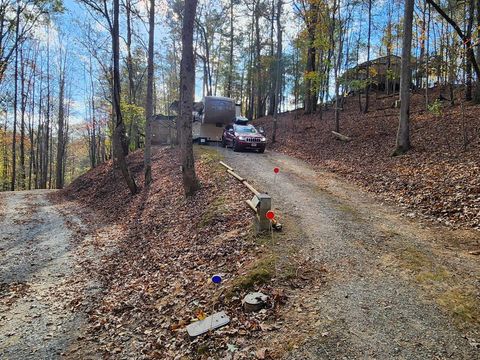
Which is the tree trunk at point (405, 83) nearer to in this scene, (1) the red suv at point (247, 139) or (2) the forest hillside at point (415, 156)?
(2) the forest hillside at point (415, 156)

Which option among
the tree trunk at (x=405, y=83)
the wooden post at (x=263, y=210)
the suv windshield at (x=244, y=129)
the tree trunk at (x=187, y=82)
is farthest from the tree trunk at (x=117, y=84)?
the tree trunk at (x=405, y=83)

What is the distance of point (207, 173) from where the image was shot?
13570 millimetres

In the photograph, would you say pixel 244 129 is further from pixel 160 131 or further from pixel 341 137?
pixel 160 131

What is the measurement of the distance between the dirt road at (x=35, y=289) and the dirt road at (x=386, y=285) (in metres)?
4.13

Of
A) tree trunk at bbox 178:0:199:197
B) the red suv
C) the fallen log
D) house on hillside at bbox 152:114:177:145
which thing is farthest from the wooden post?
house on hillside at bbox 152:114:177:145

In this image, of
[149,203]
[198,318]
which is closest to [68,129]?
[149,203]

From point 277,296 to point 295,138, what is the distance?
1828 centimetres

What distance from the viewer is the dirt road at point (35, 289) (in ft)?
17.1

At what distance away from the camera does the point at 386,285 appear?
509 centimetres

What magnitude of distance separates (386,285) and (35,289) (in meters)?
7.14

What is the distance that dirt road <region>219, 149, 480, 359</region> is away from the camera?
153 inches

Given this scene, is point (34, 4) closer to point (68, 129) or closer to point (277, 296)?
point (68, 129)

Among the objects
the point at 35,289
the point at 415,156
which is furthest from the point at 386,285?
the point at 415,156

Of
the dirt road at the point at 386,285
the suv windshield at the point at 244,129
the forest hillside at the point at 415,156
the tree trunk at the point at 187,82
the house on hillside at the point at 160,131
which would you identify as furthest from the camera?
the house on hillside at the point at 160,131
